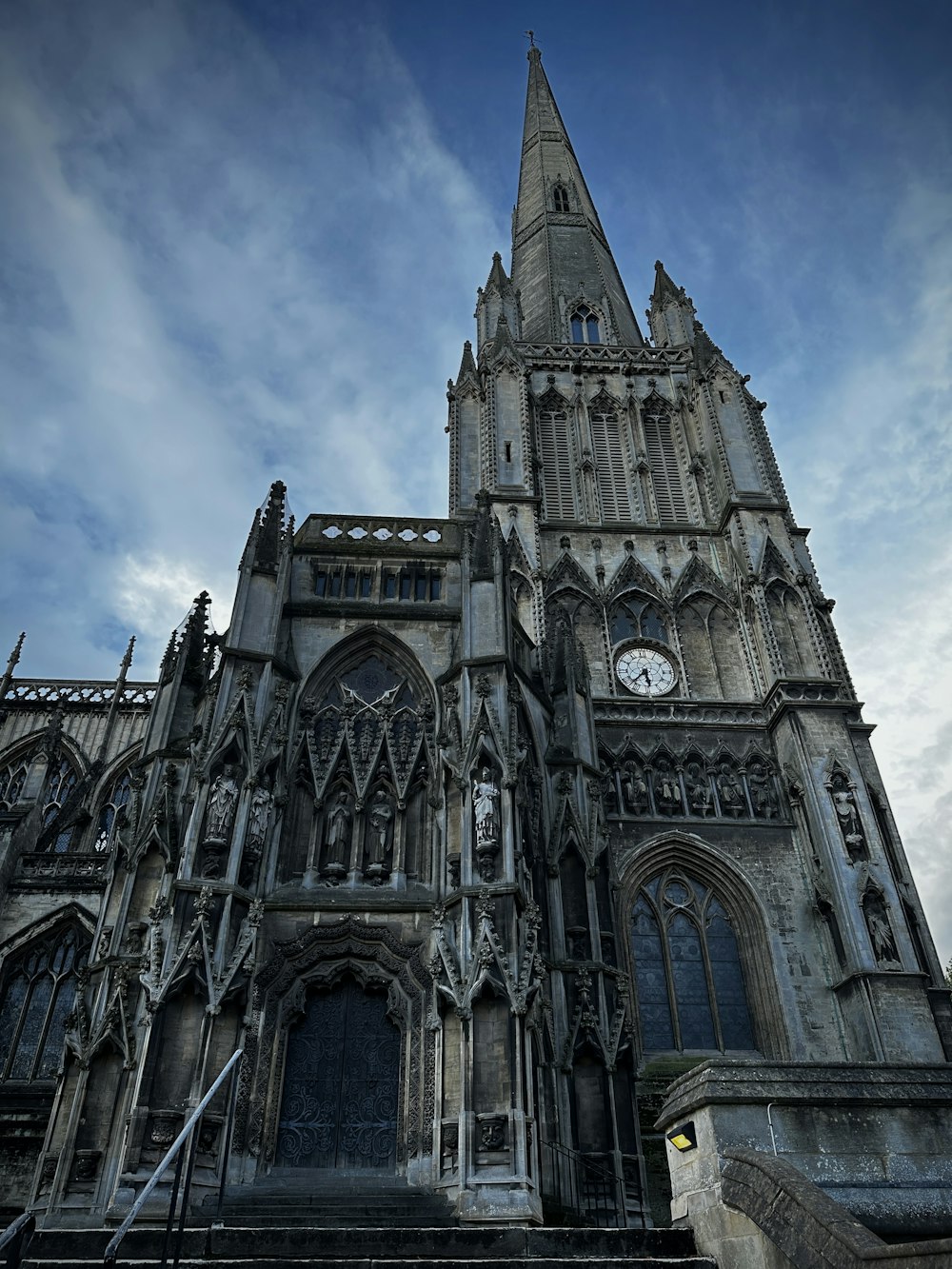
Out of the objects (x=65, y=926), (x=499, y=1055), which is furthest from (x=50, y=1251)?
(x=65, y=926)

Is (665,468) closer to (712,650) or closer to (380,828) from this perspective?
(712,650)

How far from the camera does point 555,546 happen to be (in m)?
27.2

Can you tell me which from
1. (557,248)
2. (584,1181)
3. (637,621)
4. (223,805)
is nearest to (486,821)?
(223,805)

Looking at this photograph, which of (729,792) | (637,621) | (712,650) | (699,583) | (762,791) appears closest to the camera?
(729,792)

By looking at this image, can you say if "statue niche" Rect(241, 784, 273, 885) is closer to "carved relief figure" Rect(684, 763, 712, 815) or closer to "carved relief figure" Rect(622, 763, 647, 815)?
"carved relief figure" Rect(622, 763, 647, 815)

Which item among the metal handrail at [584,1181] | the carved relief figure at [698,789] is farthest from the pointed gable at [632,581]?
the metal handrail at [584,1181]

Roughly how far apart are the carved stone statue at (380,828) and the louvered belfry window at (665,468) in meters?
16.0

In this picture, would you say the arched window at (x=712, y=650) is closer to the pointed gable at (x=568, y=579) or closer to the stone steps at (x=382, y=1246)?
the pointed gable at (x=568, y=579)

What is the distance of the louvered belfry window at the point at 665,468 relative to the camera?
28906mm

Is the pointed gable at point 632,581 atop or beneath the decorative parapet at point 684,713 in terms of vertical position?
atop

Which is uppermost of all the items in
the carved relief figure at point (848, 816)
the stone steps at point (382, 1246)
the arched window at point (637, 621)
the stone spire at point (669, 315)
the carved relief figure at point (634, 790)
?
the stone spire at point (669, 315)

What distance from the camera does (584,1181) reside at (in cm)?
1391

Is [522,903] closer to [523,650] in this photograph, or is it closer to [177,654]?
[523,650]

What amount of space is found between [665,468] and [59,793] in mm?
22571
